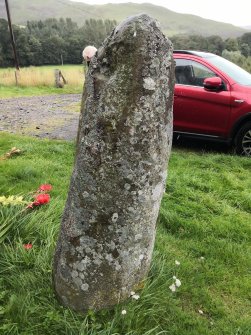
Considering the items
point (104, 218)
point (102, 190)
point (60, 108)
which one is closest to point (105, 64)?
point (102, 190)

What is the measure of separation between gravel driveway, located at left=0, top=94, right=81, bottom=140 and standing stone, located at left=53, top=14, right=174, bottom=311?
250 inches

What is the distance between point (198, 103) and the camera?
761cm

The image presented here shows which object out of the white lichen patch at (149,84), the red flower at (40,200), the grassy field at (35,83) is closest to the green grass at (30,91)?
the grassy field at (35,83)

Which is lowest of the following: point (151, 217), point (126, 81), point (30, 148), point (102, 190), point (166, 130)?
point (30, 148)

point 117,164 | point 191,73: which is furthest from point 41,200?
point 191,73

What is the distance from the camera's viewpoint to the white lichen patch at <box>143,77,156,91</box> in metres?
2.43

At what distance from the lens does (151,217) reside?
273 cm

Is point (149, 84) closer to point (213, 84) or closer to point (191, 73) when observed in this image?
point (213, 84)

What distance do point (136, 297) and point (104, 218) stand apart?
2.36 ft

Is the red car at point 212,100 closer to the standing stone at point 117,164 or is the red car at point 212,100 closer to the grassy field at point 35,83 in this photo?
the standing stone at point 117,164

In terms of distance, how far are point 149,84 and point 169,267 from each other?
74.1 inches

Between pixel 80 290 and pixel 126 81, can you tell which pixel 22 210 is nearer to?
pixel 80 290

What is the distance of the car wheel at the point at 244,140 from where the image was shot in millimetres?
7266

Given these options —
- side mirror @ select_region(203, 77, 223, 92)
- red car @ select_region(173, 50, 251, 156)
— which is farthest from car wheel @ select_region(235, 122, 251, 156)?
side mirror @ select_region(203, 77, 223, 92)
